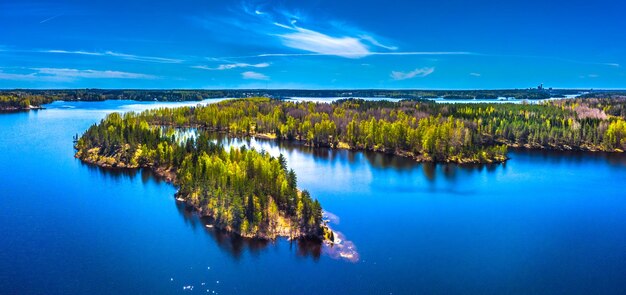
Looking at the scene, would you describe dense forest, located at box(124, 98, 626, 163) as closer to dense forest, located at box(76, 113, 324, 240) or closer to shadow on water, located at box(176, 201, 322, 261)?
dense forest, located at box(76, 113, 324, 240)

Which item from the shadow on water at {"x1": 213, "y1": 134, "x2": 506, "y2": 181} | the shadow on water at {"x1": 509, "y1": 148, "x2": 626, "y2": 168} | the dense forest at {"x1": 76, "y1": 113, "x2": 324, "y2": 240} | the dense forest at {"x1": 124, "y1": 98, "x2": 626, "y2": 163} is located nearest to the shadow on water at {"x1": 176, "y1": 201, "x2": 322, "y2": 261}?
the dense forest at {"x1": 76, "y1": 113, "x2": 324, "y2": 240}

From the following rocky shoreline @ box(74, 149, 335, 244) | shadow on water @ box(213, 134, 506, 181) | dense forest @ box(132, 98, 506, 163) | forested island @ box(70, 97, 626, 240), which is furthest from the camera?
dense forest @ box(132, 98, 506, 163)

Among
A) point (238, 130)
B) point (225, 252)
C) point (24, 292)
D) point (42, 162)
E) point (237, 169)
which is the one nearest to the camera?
point (24, 292)

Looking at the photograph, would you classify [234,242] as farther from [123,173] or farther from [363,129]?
[363,129]

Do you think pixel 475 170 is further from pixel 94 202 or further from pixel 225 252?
pixel 94 202

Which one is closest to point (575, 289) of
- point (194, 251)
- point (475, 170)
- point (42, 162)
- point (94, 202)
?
point (194, 251)

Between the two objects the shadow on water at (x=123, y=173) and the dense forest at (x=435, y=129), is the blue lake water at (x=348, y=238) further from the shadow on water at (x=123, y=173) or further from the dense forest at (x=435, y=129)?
the dense forest at (x=435, y=129)
